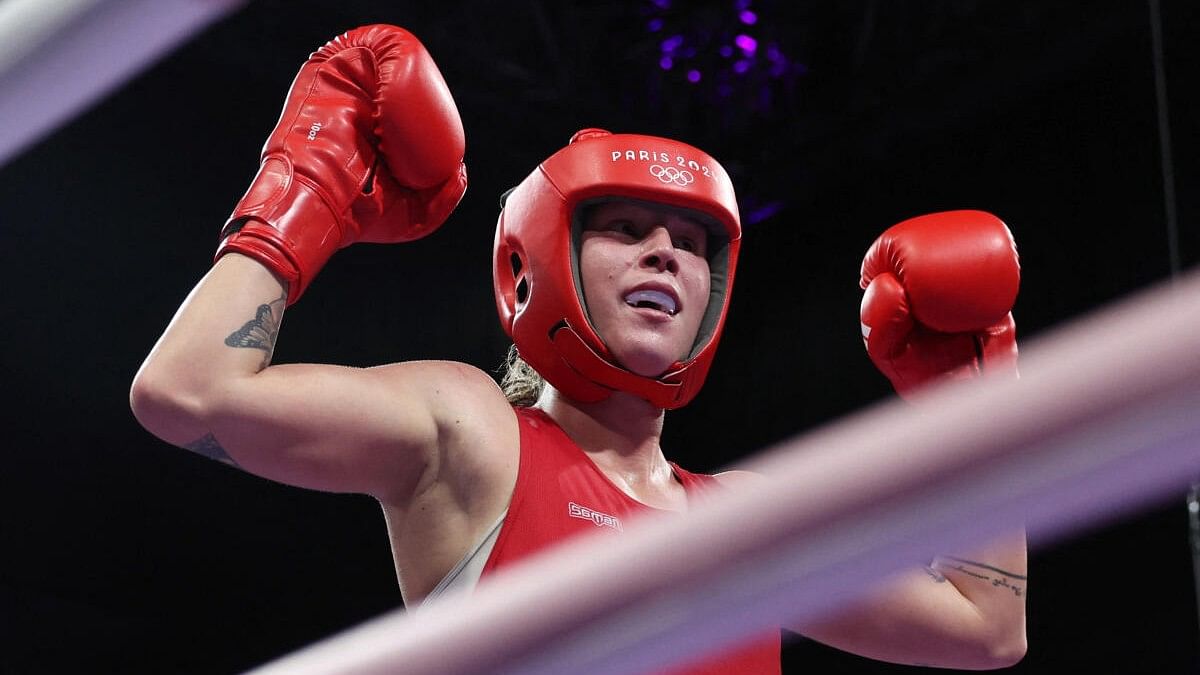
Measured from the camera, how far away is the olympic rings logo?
1987mm

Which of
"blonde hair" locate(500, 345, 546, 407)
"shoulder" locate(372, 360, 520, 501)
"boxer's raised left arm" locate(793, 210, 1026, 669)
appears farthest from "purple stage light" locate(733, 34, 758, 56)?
"shoulder" locate(372, 360, 520, 501)

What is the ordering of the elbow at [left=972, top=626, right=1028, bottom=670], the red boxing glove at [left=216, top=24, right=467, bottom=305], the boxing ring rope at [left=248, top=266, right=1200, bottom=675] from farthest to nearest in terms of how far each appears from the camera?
the elbow at [left=972, top=626, right=1028, bottom=670], the red boxing glove at [left=216, top=24, right=467, bottom=305], the boxing ring rope at [left=248, top=266, right=1200, bottom=675]

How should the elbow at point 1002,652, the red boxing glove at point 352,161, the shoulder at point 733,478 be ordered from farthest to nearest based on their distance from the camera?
1. the shoulder at point 733,478
2. the elbow at point 1002,652
3. the red boxing glove at point 352,161

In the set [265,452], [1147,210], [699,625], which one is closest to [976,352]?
[265,452]

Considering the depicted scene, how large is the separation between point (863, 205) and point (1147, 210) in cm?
118

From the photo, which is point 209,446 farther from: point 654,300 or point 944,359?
point 944,359

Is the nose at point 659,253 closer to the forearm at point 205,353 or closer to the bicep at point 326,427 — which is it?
the bicep at point 326,427

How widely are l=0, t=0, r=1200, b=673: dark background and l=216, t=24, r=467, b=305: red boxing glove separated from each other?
2429 mm

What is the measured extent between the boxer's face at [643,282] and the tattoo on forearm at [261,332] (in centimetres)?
55

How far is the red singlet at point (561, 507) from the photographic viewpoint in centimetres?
170

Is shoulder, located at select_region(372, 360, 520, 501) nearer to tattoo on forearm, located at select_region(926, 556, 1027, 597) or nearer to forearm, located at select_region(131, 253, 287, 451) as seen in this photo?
forearm, located at select_region(131, 253, 287, 451)

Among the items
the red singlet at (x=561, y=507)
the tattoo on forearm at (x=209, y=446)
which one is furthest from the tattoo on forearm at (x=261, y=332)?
the red singlet at (x=561, y=507)

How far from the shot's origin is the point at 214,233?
4168 mm

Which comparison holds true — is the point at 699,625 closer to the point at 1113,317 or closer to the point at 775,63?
the point at 1113,317
